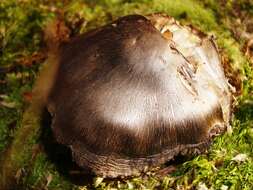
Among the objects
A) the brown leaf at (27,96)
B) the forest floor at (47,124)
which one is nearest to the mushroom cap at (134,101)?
the forest floor at (47,124)

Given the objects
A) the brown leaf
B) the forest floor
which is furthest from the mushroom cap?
the brown leaf

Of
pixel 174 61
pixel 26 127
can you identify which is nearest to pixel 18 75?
pixel 26 127

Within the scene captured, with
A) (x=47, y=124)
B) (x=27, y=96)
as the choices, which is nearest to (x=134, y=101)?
(x=47, y=124)

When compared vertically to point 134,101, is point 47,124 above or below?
below

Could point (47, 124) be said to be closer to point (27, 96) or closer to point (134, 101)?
point (27, 96)

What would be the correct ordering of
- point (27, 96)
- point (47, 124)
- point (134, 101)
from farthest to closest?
point (27, 96) → point (47, 124) → point (134, 101)

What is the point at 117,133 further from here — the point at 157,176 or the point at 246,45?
the point at 246,45
